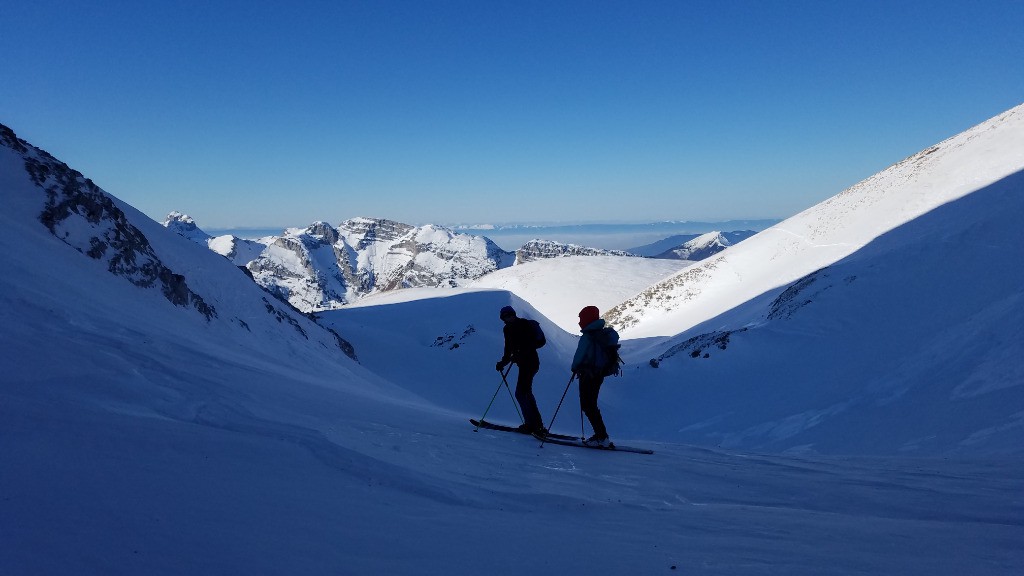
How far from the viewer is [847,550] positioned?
12.7 ft

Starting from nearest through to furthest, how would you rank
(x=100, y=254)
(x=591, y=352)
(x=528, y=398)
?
(x=591, y=352)
(x=528, y=398)
(x=100, y=254)

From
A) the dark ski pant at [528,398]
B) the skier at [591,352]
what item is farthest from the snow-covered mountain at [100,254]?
the skier at [591,352]

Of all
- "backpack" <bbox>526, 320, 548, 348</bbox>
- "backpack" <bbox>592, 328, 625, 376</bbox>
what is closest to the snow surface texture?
"backpack" <bbox>592, 328, 625, 376</bbox>

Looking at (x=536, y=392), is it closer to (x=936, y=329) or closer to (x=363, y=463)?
(x=936, y=329)

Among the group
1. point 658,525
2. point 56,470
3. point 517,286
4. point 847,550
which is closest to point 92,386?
point 56,470

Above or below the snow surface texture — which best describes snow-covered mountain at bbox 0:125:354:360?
above

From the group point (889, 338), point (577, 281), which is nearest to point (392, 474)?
point (889, 338)

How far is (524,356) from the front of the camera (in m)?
8.61

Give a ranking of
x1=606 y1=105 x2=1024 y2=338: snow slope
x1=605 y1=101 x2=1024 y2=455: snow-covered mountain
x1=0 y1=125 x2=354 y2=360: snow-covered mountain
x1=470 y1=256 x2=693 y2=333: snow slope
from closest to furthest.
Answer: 1. x1=605 y1=101 x2=1024 y2=455: snow-covered mountain
2. x1=0 y1=125 x2=354 y2=360: snow-covered mountain
3. x1=606 y1=105 x2=1024 y2=338: snow slope
4. x1=470 y1=256 x2=693 y2=333: snow slope

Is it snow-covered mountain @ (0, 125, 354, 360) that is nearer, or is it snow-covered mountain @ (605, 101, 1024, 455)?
snow-covered mountain @ (605, 101, 1024, 455)

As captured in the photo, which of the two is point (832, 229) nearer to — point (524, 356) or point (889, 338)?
point (889, 338)

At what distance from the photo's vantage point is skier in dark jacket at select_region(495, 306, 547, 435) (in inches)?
336

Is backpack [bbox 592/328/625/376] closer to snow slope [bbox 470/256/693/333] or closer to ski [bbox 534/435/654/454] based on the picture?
ski [bbox 534/435/654/454]

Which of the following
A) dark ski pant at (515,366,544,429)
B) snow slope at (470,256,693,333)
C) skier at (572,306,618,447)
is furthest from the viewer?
snow slope at (470,256,693,333)
